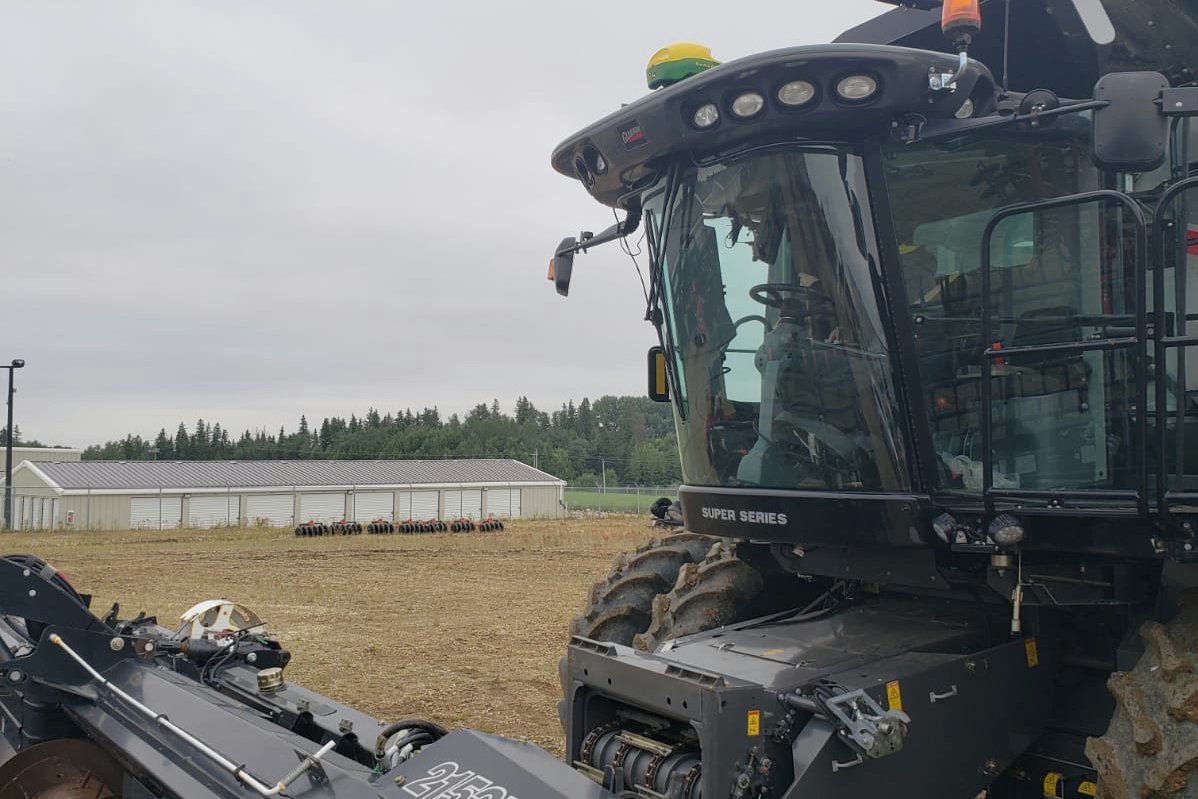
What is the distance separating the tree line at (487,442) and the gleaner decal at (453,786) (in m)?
66.7

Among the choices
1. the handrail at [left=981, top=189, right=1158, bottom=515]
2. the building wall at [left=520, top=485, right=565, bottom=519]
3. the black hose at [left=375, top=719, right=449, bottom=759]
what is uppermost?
the handrail at [left=981, top=189, right=1158, bottom=515]

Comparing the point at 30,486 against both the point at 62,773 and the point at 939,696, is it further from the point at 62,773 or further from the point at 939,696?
the point at 939,696

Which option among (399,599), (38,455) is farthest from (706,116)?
(38,455)

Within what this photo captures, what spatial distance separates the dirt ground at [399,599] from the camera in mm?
8148

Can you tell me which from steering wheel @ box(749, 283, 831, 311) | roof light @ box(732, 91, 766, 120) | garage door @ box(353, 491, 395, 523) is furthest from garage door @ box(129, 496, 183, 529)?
roof light @ box(732, 91, 766, 120)

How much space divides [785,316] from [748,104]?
2.51ft

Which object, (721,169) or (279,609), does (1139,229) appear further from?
(279,609)

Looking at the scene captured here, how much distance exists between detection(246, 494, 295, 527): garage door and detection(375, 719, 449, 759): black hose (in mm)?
43170

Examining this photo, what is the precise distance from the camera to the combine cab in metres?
3.06

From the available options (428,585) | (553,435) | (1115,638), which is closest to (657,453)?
(553,435)

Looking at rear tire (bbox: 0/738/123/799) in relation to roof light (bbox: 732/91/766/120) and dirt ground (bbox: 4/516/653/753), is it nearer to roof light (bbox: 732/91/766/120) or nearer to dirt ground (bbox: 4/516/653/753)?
dirt ground (bbox: 4/516/653/753)

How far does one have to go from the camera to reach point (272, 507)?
45438 mm

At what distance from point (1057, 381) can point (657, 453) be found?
6820cm

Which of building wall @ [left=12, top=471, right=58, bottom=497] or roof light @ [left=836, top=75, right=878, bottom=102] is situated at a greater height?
roof light @ [left=836, top=75, right=878, bottom=102]
